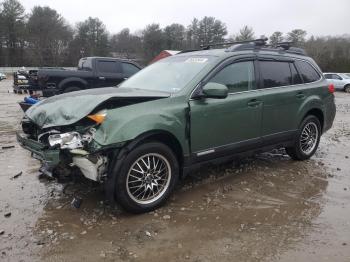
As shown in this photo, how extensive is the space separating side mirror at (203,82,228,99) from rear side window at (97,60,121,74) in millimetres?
9521

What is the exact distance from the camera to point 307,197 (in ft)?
16.0

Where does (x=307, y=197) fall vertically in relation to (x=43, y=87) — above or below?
below

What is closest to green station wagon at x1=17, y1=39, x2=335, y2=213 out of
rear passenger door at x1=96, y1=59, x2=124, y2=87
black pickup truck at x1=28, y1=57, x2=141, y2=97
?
black pickup truck at x1=28, y1=57, x2=141, y2=97

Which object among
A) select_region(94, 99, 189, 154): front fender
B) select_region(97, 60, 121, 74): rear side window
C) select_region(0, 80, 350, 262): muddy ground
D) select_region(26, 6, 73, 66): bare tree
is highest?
select_region(26, 6, 73, 66): bare tree

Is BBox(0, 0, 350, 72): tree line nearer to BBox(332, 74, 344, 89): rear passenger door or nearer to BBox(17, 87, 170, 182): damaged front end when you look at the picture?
BBox(332, 74, 344, 89): rear passenger door

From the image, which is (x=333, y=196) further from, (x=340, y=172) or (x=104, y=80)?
(x=104, y=80)

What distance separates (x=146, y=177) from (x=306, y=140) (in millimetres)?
3529

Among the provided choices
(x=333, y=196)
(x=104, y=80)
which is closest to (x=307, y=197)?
(x=333, y=196)

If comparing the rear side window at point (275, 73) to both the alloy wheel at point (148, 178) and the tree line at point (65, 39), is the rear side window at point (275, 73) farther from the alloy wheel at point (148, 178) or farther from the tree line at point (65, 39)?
the tree line at point (65, 39)

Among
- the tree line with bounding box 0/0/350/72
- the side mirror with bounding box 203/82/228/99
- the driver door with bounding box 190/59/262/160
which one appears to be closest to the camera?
the side mirror with bounding box 203/82/228/99

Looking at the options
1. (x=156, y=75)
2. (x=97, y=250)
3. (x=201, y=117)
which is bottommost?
(x=97, y=250)

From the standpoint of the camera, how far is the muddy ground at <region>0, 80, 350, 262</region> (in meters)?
3.48

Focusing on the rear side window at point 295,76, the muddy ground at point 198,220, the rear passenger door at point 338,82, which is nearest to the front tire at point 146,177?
the muddy ground at point 198,220

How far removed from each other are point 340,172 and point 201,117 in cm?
278
